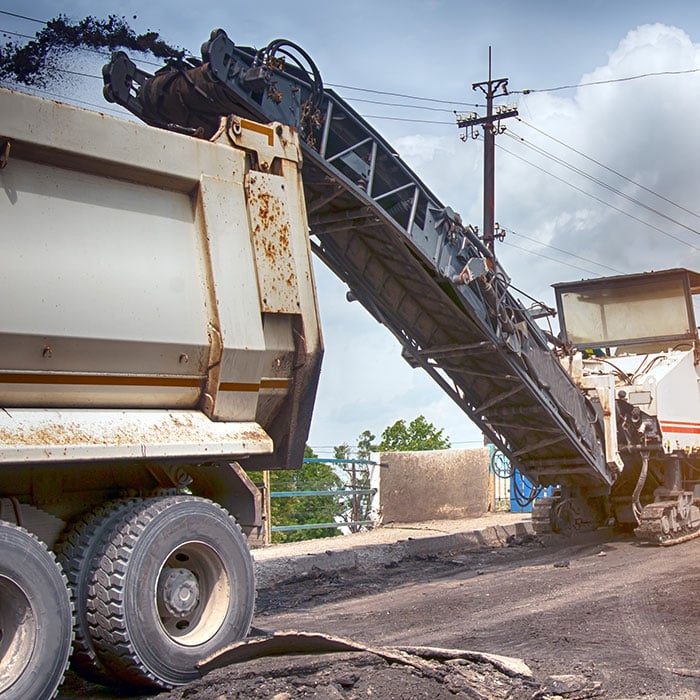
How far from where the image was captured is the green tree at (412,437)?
2155 cm

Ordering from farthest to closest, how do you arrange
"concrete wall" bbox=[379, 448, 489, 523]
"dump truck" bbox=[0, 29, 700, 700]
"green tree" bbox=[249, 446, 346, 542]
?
"concrete wall" bbox=[379, 448, 489, 523]
"green tree" bbox=[249, 446, 346, 542]
"dump truck" bbox=[0, 29, 700, 700]

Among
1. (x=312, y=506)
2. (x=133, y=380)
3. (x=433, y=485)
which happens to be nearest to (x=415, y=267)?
(x=133, y=380)

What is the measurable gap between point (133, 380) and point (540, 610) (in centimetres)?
401

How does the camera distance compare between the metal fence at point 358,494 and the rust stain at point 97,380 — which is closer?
the rust stain at point 97,380

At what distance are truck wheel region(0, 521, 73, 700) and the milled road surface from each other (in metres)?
0.62

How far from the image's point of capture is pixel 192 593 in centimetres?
531

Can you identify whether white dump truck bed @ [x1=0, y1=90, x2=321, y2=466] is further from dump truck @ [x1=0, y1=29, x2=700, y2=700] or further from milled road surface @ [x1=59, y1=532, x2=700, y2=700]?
milled road surface @ [x1=59, y1=532, x2=700, y2=700]

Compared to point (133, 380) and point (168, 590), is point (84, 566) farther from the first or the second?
point (133, 380)

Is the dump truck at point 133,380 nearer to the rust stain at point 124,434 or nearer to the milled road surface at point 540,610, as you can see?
the rust stain at point 124,434

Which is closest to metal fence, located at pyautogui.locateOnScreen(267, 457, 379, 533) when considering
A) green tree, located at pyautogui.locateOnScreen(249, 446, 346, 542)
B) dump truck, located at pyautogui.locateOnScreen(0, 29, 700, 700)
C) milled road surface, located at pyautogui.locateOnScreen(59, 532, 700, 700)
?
green tree, located at pyautogui.locateOnScreen(249, 446, 346, 542)

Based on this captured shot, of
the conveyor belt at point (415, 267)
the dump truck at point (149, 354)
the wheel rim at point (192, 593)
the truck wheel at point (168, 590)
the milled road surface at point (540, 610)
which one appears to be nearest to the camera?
the dump truck at point (149, 354)

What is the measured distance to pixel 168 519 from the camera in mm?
5191

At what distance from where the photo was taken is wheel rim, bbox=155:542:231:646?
17.0 feet

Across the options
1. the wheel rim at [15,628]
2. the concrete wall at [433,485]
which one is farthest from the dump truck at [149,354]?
the concrete wall at [433,485]
